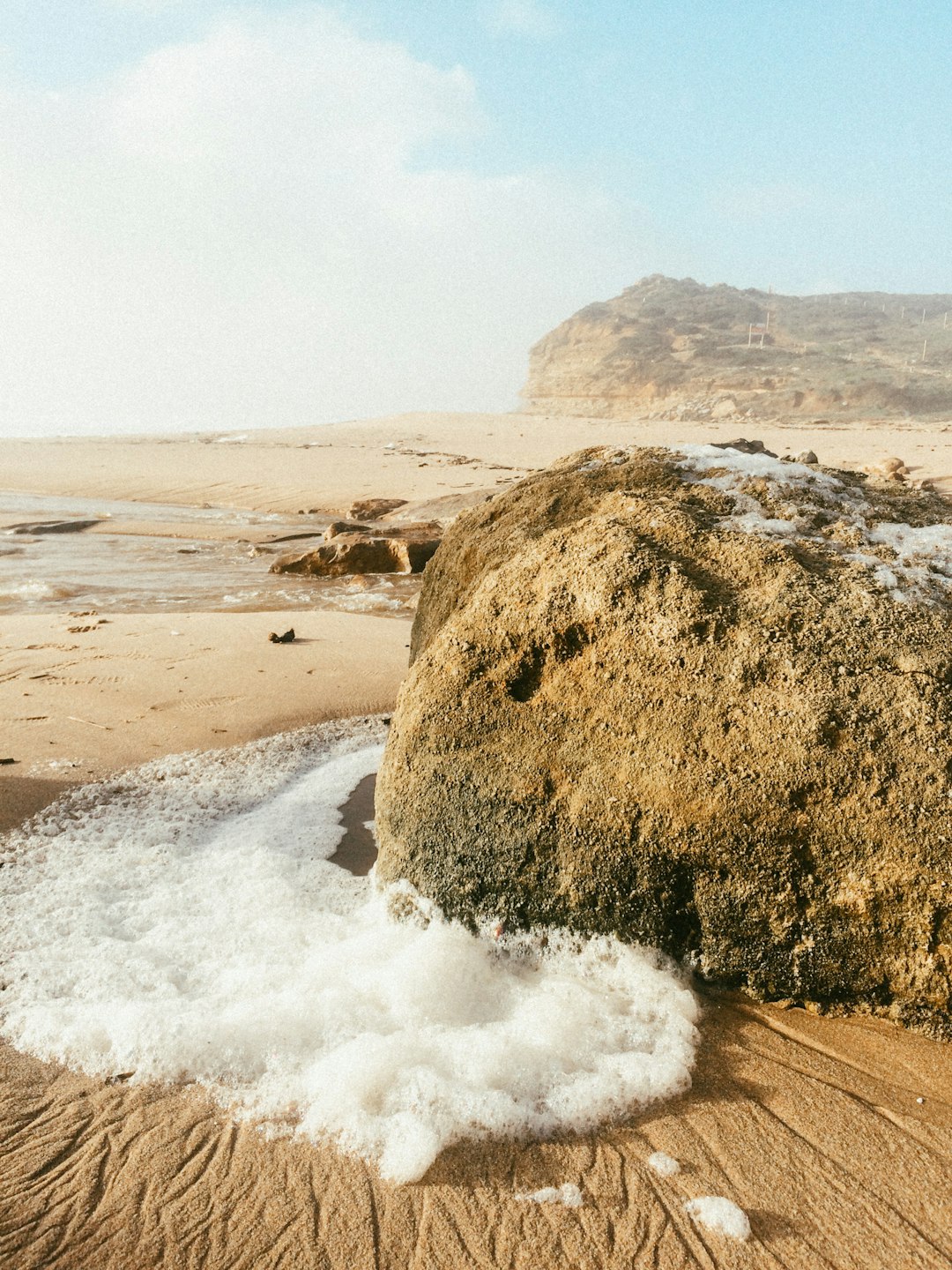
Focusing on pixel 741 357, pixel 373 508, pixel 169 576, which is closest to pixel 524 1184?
pixel 169 576

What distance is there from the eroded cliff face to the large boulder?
34.3m

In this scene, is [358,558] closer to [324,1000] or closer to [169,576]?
[169,576]

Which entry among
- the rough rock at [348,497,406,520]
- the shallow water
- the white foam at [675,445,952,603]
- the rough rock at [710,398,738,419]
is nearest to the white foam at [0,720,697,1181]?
the white foam at [675,445,952,603]

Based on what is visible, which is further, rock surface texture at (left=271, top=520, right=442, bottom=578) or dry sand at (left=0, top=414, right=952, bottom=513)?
dry sand at (left=0, top=414, right=952, bottom=513)

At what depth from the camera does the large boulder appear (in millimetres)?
2137

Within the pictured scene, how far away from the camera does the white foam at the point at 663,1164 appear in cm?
183

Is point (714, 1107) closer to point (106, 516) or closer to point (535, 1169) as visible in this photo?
point (535, 1169)

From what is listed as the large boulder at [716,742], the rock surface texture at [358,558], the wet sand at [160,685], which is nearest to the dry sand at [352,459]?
the rock surface texture at [358,558]

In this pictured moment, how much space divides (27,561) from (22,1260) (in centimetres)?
899

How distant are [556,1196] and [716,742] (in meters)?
1.08

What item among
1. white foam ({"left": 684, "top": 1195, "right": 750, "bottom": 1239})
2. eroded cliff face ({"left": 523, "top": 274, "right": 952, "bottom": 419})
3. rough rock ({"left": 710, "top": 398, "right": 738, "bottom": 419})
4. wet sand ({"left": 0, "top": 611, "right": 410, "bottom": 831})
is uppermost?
eroded cliff face ({"left": 523, "top": 274, "right": 952, "bottom": 419})

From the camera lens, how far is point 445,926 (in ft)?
8.45

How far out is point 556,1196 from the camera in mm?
1785

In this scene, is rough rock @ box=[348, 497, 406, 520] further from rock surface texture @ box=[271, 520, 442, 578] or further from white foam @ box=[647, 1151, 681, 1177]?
white foam @ box=[647, 1151, 681, 1177]
